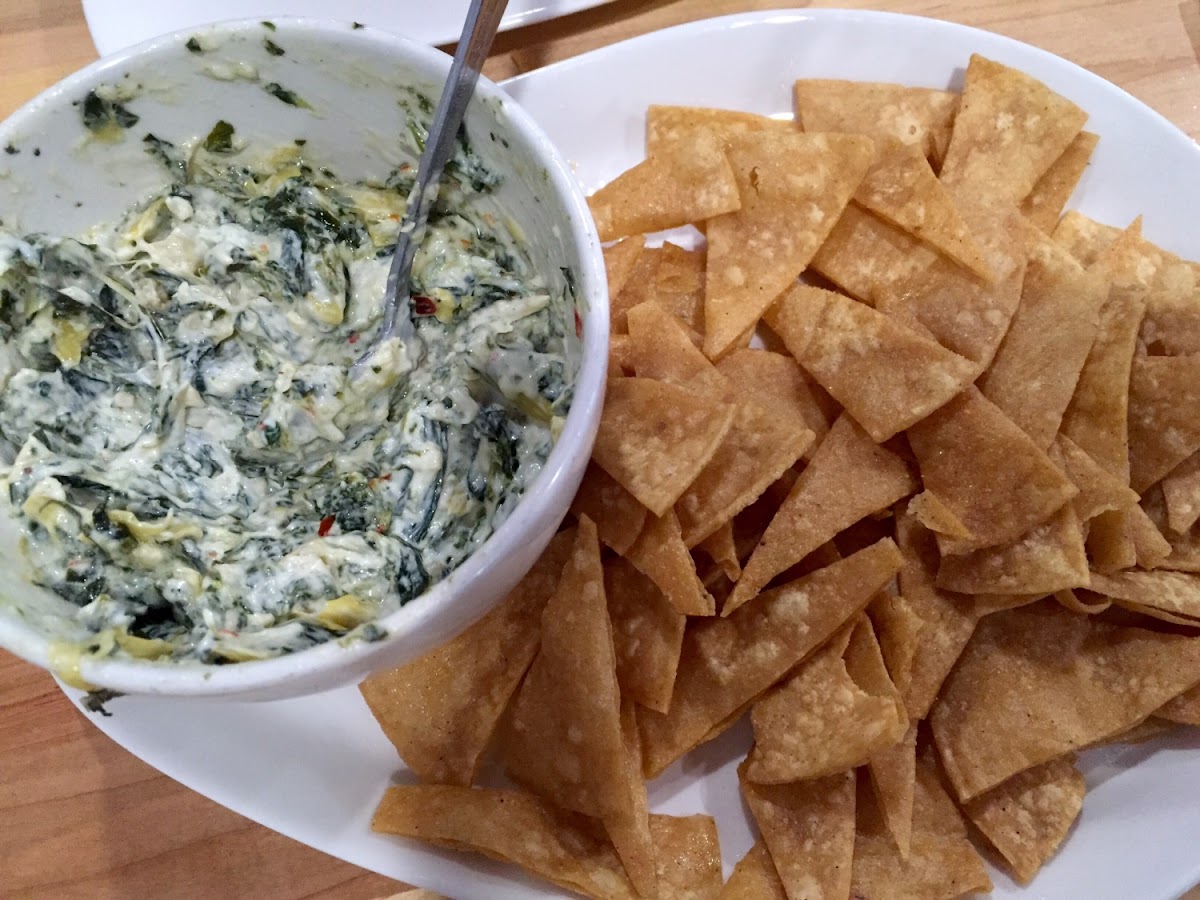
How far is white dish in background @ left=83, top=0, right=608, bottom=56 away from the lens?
51.4 inches

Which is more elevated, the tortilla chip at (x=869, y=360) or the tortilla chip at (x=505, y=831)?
the tortilla chip at (x=869, y=360)

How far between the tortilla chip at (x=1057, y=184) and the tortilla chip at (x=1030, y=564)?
0.41 metres

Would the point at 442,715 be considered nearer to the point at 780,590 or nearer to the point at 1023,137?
the point at 780,590

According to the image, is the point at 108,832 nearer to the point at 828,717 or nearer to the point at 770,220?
the point at 828,717

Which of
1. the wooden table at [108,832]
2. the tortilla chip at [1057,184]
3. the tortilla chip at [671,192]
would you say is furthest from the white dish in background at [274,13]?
the wooden table at [108,832]

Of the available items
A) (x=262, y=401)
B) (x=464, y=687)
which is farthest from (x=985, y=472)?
(x=262, y=401)

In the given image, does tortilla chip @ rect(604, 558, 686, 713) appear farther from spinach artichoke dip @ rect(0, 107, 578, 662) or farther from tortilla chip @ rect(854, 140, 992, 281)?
tortilla chip @ rect(854, 140, 992, 281)

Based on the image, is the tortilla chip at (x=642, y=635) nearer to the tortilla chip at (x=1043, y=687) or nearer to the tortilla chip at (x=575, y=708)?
the tortilla chip at (x=575, y=708)

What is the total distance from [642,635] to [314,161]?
65 centimetres

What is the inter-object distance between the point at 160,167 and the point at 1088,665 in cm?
118

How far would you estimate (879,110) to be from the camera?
1203 mm

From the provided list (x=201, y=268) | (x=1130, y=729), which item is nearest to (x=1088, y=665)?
(x=1130, y=729)

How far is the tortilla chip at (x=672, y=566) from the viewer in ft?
3.20

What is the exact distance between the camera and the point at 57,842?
1107 millimetres
